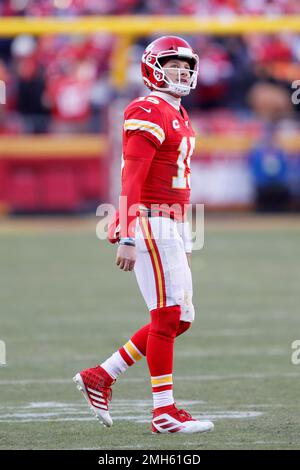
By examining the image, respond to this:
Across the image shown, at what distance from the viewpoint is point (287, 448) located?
444cm

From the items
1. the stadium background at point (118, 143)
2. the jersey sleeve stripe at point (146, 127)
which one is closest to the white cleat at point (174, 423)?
the jersey sleeve stripe at point (146, 127)

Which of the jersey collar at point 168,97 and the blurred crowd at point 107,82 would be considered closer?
the jersey collar at point 168,97

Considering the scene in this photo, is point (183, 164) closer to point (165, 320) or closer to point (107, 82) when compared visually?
point (165, 320)

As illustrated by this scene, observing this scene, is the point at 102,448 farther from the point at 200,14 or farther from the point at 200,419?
the point at 200,14

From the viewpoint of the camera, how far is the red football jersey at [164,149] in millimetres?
4887

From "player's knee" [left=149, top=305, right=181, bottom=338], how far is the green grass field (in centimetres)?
41

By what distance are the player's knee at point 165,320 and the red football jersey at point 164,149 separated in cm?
45

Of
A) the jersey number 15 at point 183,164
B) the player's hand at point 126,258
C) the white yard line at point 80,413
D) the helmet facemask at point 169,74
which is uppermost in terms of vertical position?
the helmet facemask at point 169,74

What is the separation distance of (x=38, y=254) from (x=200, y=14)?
6155mm

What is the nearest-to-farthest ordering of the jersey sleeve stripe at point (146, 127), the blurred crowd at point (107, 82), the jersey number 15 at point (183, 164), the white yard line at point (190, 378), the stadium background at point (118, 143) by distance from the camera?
the jersey sleeve stripe at point (146, 127) < the jersey number 15 at point (183, 164) < the white yard line at point (190, 378) < the stadium background at point (118, 143) < the blurred crowd at point (107, 82)

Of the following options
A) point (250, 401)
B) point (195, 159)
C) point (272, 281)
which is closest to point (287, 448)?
point (250, 401)

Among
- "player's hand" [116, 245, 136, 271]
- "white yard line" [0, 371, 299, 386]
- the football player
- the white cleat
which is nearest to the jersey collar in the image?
the football player

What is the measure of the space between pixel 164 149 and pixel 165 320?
708 millimetres

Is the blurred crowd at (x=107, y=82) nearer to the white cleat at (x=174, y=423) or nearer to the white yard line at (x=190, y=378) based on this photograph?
the white yard line at (x=190, y=378)
